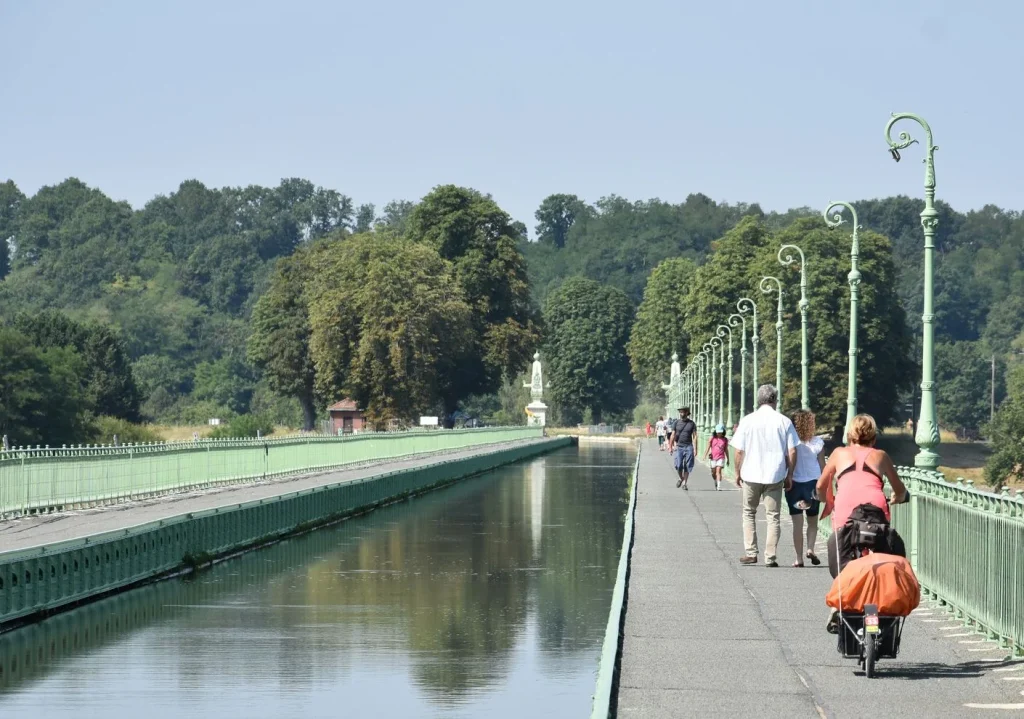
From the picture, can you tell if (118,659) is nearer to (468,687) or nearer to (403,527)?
(468,687)

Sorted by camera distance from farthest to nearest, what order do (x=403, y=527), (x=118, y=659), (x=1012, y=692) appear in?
1. (x=403, y=527)
2. (x=118, y=659)
3. (x=1012, y=692)

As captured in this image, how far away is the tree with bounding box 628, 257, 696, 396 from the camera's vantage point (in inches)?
6417

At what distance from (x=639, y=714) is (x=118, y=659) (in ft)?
18.8

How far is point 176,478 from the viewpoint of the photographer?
3869 cm

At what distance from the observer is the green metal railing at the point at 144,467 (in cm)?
2983

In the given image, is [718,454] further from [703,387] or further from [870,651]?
[703,387]

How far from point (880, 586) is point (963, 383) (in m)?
181

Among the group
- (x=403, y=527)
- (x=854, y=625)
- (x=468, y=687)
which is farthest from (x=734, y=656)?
(x=403, y=527)

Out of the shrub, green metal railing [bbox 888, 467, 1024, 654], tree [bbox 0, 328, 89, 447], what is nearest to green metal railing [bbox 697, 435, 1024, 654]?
green metal railing [bbox 888, 467, 1024, 654]

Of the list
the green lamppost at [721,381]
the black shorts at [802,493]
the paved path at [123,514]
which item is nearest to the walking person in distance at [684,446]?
the paved path at [123,514]

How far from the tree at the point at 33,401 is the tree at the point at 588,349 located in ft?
291

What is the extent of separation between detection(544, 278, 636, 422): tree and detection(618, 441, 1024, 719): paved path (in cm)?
15599

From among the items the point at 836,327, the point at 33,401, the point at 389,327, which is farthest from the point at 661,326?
the point at 33,401

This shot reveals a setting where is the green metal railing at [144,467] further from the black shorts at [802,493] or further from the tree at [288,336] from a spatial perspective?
the tree at [288,336]
